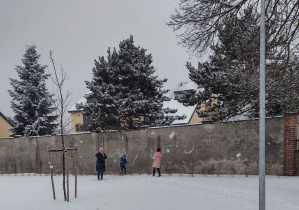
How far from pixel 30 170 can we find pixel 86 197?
12122 mm

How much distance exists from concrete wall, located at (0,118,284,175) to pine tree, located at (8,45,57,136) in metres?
7.76

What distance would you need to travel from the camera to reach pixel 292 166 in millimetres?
10617

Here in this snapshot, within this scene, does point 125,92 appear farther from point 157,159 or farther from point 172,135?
point 157,159

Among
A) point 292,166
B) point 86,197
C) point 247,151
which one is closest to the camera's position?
point 86,197

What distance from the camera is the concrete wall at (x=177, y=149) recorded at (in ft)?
37.4

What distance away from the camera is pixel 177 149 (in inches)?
533

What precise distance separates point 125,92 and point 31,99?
33.5 feet

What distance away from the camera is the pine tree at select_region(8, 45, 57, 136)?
26375 mm

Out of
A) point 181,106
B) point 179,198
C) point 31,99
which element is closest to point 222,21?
point 179,198

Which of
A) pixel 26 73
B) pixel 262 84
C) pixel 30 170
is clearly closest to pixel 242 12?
pixel 262 84

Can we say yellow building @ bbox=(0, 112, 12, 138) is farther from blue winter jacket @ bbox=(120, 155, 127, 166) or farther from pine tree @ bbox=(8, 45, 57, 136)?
blue winter jacket @ bbox=(120, 155, 127, 166)

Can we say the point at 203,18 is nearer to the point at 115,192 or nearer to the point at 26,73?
the point at 115,192

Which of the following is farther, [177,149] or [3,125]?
[3,125]

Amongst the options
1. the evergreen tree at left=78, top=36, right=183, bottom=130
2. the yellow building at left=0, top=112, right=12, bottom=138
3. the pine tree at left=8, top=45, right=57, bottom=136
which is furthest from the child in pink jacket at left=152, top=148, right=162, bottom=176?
the yellow building at left=0, top=112, right=12, bottom=138
